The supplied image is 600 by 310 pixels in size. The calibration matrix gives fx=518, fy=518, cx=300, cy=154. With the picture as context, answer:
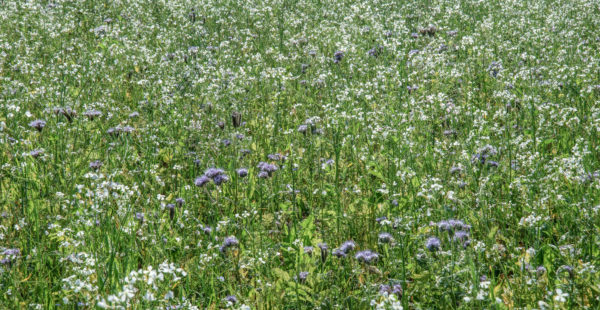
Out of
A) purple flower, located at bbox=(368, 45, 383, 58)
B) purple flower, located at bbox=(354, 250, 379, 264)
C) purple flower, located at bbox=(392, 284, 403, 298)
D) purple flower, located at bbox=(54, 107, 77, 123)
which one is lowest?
purple flower, located at bbox=(392, 284, 403, 298)

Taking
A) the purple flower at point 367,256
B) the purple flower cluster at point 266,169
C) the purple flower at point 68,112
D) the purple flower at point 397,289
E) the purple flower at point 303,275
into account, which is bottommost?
the purple flower at point 397,289

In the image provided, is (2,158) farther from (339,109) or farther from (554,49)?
(554,49)

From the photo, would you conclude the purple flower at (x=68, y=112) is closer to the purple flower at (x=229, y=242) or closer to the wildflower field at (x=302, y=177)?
the wildflower field at (x=302, y=177)

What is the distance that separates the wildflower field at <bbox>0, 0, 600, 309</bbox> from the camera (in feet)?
8.73

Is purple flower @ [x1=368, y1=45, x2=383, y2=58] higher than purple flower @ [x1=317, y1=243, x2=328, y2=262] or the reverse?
higher

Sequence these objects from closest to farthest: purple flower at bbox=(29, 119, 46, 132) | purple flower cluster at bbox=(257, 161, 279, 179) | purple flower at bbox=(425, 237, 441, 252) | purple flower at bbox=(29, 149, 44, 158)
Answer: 1. purple flower at bbox=(425, 237, 441, 252)
2. purple flower cluster at bbox=(257, 161, 279, 179)
3. purple flower at bbox=(29, 149, 44, 158)
4. purple flower at bbox=(29, 119, 46, 132)

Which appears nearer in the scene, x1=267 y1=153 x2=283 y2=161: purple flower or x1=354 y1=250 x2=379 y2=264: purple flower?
x1=354 y1=250 x2=379 y2=264: purple flower

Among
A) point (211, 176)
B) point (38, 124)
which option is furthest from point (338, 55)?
point (38, 124)

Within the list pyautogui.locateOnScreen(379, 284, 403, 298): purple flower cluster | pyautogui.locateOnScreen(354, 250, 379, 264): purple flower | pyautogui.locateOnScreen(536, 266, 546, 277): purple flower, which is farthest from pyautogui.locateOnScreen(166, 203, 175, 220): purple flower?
pyautogui.locateOnScreen(536, 266, 546, 277): purple flower

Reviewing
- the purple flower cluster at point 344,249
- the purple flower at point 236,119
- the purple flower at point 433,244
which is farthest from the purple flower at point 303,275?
the purple flower at point 236,119

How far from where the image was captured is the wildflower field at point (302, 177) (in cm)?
266

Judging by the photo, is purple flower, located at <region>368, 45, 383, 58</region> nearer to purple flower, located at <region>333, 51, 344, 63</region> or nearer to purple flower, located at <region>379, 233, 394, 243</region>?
purple flower, located at <region>333, 51, 344, 63</region>

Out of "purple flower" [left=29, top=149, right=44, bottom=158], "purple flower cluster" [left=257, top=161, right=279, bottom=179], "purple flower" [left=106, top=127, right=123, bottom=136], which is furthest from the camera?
"purple flower" [left=106, top=127, right=123, bottom=136]

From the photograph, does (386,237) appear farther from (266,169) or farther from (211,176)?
(211,176)
